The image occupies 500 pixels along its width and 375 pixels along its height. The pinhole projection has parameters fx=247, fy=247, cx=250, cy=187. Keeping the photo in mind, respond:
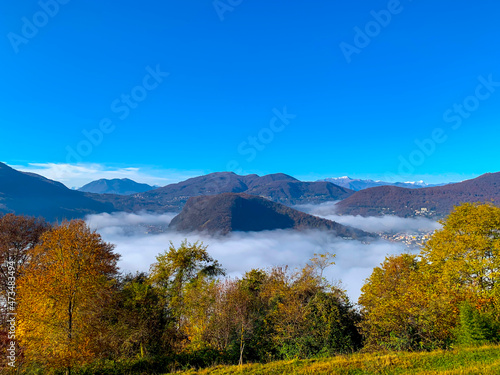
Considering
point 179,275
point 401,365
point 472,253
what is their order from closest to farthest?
point 401,365 < point 472,253 < point 179,275

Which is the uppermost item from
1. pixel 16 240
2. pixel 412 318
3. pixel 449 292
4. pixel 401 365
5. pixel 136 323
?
pixel 16 240

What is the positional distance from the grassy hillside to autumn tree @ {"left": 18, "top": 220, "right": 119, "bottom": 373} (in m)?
7.60

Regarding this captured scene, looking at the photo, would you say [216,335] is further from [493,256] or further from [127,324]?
[493,256]

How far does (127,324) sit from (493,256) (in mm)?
29927

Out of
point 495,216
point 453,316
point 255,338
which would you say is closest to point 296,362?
point 255,338

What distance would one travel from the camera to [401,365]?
12172 millimetres

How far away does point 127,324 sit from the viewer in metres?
21.0

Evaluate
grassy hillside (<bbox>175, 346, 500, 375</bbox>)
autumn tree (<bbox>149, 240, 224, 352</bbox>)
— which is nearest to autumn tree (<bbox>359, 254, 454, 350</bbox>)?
grassy hillside (<bbox>175, 346, 500, 375</bbox>)

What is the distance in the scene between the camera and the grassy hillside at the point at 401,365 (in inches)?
452

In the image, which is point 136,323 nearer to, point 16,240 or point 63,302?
point 63,302

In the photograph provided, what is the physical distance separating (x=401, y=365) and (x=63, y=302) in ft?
65.3

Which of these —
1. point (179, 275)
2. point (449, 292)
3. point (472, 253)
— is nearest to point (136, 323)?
point (179, 275)

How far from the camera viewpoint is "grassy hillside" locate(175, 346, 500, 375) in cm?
1148

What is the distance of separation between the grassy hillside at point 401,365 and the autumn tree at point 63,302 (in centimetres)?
760
